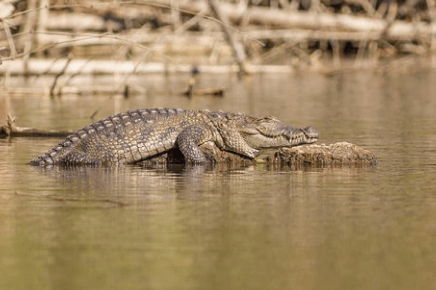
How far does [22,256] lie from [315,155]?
455 cm

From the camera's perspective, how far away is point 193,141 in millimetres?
10992

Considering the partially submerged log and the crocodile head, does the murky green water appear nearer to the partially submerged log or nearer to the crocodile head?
the partially submerged log

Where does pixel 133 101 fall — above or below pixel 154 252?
above

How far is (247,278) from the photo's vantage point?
600 centimetres

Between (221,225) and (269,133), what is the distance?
13.0 feet

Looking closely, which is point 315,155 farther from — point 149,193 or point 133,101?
point 133,101

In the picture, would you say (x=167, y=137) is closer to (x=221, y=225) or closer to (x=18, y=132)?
(x=18, y=132)

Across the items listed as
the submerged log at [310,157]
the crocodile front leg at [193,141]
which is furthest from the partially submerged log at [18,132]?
the crocodile front leg at [193,141]

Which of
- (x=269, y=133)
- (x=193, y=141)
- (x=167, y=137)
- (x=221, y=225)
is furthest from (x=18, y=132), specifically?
(x=221, y=225)

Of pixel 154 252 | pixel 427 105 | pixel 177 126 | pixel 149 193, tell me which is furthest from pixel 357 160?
pixel 427 105

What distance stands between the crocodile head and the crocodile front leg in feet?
1.22

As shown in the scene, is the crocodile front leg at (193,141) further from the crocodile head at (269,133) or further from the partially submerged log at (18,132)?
the partially submerged log at (18,132)

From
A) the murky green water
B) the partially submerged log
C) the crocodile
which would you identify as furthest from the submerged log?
the partially submerged log

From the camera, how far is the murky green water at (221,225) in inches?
240
